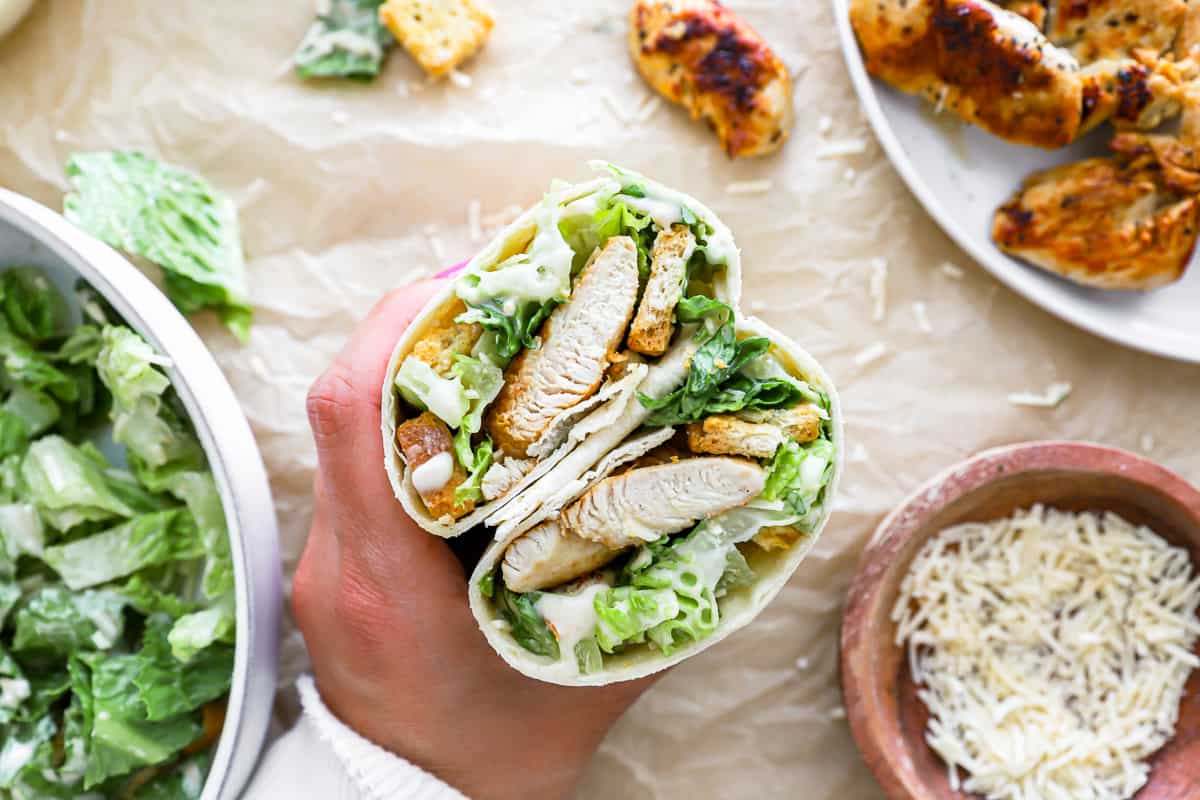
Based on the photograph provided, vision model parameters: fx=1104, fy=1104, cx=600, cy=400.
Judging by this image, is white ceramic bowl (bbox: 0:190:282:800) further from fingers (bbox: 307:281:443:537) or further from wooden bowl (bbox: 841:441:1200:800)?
wooden bowl (bbox: 841:441:1200:800)

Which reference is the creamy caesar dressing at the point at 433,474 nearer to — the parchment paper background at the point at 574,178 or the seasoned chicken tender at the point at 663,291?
the seasoned chicken tender at the point at 663,291

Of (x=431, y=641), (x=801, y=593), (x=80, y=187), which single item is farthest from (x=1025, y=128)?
(x=80, y=187)

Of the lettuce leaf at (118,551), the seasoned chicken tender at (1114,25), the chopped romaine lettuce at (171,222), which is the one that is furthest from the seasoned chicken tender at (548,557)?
the seasoned chicken tender at (1114,25)

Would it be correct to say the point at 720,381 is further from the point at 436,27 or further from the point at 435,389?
the point at 436,27

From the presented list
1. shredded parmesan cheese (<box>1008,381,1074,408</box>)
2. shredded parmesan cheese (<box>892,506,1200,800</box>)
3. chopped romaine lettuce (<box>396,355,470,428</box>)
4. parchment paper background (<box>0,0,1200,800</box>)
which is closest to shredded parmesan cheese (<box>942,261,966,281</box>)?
parchment paper background (<box>0,0,1200,800</box>)

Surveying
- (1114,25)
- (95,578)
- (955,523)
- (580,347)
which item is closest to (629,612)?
(580,347)
